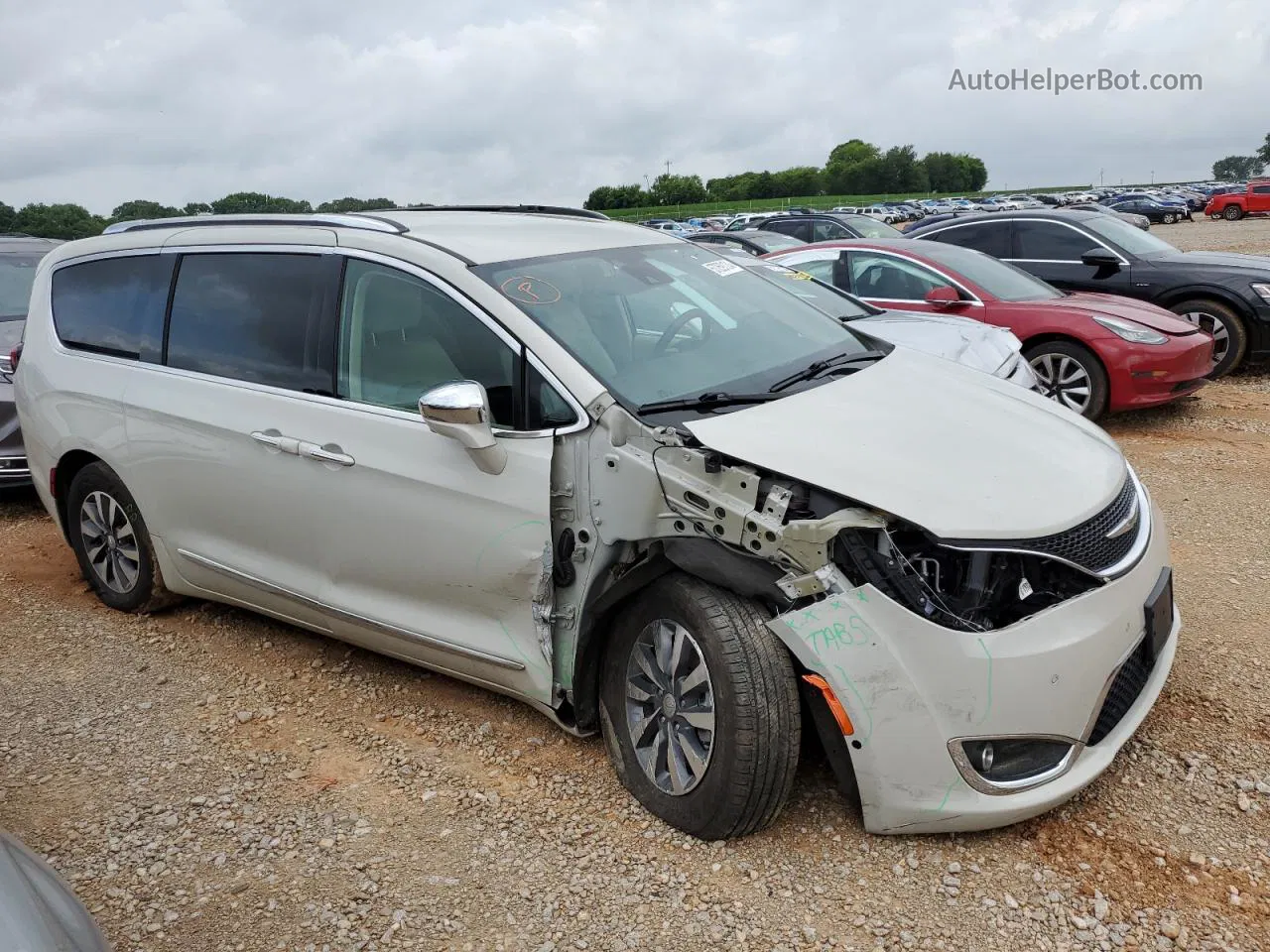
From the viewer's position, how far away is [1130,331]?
24.1 ft

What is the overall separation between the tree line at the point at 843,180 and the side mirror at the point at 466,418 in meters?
102

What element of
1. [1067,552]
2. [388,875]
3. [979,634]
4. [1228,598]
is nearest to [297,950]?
[388,875]

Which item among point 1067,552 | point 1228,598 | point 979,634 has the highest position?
point 1067,552

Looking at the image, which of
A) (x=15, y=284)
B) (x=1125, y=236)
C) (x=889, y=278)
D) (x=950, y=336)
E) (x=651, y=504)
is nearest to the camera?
(x=651, y=504)

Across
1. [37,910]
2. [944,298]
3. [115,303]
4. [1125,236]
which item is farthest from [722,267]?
[1125,236]

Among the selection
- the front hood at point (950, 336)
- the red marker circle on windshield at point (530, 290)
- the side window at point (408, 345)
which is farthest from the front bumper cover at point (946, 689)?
the front hood at point (950, 336)

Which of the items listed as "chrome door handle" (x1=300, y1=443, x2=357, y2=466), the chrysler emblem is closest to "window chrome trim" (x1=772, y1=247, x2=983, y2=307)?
the chrysler emblem

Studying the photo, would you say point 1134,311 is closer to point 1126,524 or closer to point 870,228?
point 1126,524

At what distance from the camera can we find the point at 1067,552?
2.69 metres

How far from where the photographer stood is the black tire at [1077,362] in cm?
737

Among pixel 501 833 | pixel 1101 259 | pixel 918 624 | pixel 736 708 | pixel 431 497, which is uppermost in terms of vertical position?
pixel 1101 259

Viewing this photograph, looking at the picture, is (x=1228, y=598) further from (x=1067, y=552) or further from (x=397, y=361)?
(x=397, y=361)

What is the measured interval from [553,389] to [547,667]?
34.1 inches

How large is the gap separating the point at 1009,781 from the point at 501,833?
58.1 inches
